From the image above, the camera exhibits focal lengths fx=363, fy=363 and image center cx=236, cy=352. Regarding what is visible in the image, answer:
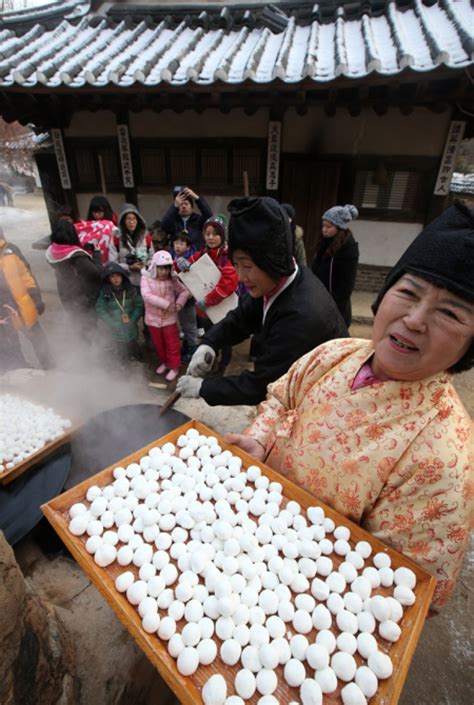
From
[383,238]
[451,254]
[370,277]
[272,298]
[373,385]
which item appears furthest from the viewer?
[370,277]

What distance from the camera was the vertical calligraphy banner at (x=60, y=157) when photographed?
6969 mm

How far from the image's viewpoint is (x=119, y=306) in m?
4.87

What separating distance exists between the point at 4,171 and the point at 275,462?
27.1 metres

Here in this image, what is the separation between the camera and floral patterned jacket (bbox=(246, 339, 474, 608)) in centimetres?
132

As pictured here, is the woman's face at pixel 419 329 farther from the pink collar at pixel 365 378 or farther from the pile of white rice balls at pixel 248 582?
the pile of white rice balls at pixel 248 582

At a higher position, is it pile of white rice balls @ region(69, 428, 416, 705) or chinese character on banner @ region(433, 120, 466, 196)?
chinese character on banner @ region(433, 120, 466, 196)

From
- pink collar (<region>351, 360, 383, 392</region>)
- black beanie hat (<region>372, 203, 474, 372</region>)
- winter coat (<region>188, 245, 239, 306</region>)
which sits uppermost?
black beanie hat (<region>372, 203, 474, 372</region>)

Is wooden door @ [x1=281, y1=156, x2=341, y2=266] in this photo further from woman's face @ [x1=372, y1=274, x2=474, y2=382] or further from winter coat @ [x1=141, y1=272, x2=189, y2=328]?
woman's face @ [x1=372, y1=274, x2=474, y2=382]

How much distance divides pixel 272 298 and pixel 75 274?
11.9ft

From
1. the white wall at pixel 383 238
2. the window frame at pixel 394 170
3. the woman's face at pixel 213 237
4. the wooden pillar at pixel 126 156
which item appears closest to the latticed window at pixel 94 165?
the wooden pillar at pixel 126 156

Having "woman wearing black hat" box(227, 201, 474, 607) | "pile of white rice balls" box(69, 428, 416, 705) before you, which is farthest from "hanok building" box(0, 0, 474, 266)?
"pile of white rice balls" box(69, 428, 416, 705)

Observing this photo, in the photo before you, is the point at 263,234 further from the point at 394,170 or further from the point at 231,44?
the point at 231,44

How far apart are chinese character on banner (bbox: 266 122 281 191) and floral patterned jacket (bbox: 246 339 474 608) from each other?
5768 millimetres

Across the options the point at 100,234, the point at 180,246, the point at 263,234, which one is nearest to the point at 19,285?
the point at 100,234
